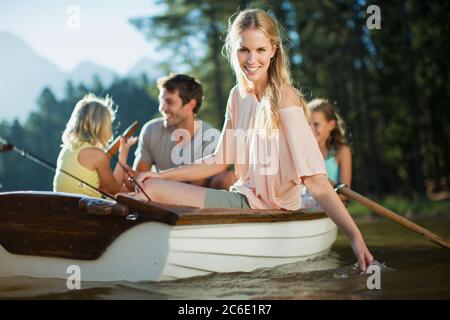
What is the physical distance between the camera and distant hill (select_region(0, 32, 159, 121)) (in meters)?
20.1

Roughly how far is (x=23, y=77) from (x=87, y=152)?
17049mm

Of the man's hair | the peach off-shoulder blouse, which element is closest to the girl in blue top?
the man's hair

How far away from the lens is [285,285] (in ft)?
11.1

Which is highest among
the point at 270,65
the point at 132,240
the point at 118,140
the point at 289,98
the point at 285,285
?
the point at 270,65

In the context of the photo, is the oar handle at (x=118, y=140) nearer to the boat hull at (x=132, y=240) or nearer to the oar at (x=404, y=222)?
the boat hull at (x=132, y=240)

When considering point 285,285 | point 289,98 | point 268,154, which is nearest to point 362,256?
point 285,285

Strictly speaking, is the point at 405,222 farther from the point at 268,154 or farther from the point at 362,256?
the point at 268,154

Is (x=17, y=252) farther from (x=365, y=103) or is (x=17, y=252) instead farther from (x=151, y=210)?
(x=365, y=103)

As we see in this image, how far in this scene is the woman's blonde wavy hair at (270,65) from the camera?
3713 mm

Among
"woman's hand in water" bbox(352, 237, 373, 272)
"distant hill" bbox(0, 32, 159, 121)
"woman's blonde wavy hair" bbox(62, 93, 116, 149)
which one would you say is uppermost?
"distant hill" bbox(0, 32, 159, 121)

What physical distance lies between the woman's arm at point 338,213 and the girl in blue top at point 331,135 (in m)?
2.31

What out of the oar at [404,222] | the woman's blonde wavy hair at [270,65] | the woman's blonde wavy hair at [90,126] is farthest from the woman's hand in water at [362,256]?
the woman's blonde wavy hair at [90,126]

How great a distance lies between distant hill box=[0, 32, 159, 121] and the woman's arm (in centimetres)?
1550

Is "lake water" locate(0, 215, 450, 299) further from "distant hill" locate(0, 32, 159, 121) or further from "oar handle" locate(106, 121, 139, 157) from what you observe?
→ "distant hill" locate(0, 32, 159, 121)
